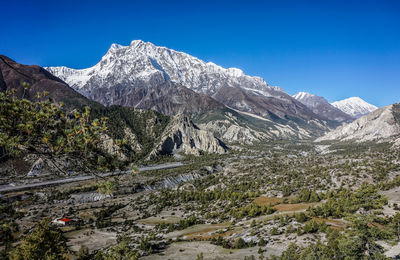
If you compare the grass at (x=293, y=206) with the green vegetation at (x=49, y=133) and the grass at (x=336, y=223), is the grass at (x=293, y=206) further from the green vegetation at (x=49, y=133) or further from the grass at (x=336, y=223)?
the green vegetation at (x=49, y=133)

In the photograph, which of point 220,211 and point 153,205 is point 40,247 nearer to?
point 220,211

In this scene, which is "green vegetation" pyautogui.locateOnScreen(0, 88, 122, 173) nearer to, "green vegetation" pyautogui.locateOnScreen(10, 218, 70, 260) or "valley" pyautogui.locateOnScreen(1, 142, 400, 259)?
"valley" pyautogui.locateOnScreen(1, 142, 400, 259)

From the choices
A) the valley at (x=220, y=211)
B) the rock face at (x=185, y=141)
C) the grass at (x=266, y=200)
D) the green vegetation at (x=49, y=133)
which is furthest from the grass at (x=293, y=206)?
the rock face at (x=185, y=141)

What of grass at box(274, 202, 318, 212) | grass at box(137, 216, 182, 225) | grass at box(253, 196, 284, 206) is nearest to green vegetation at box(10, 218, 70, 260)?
grass at box(137, 216, 182, 225)

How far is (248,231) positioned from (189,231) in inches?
503

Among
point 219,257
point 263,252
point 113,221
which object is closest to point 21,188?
point 113,221

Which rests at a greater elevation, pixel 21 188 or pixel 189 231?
pixel 21 188

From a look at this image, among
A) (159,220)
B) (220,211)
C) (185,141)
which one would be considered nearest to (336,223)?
(220,211)

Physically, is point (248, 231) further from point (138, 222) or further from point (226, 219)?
point (138, 222)

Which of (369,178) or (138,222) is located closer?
(138,222)

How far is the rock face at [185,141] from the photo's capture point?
15884 cm

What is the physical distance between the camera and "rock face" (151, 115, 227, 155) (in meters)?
159

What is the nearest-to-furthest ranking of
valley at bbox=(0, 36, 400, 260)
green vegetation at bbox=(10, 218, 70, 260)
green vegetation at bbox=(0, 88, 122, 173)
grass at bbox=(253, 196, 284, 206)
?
green vegetation at bbox=(0, 88, 122, 173)
valley at bbox=(0, 36, 400, 260)
green vegetation at bbox=(10, 218, 70, 260)
grass at bbox=(253, 196, 284, 206)

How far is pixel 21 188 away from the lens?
7544 centimetres
